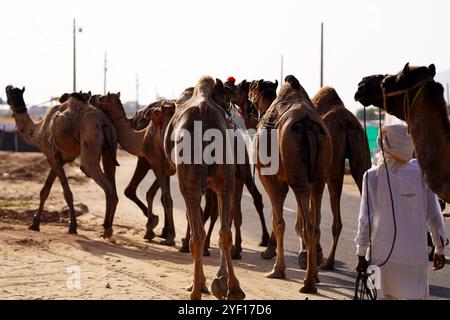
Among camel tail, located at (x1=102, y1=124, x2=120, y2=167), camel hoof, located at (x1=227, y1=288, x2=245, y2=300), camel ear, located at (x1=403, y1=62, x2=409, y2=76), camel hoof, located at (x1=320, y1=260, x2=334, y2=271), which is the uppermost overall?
camel ear, located at (x1=403, y1=62, x2=409, y2=76)

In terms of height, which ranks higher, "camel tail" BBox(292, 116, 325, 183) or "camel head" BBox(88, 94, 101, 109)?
"camel head" BBox(88, 94, 101, 109)

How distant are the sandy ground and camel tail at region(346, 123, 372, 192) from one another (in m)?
1.61

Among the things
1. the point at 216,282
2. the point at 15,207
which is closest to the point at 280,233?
the point at 216,282

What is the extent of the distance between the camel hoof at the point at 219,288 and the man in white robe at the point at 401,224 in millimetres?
2223

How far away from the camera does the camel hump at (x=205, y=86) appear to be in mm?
9414

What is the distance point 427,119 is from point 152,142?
814 cm

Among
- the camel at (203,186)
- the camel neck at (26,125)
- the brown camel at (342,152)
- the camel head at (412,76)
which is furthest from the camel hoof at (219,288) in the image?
the camel neck at (26,125)

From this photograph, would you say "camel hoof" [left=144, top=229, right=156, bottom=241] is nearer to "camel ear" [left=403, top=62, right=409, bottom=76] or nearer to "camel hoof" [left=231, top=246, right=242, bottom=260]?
"camel hoof" [left=231, top=246, right=242, bottom=260]

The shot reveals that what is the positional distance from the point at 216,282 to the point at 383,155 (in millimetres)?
2703

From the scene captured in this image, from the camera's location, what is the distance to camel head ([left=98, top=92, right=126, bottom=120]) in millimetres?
14453

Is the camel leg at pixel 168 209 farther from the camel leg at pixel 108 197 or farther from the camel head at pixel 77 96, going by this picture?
the camel head at pixel 77 96

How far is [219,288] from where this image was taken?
27.2 feet

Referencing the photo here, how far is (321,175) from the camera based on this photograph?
31.8ft

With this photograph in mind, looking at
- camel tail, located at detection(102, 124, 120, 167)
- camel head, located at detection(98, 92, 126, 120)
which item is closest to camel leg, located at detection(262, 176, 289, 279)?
camel tail, located at detection(102, 124, 120, 167)
